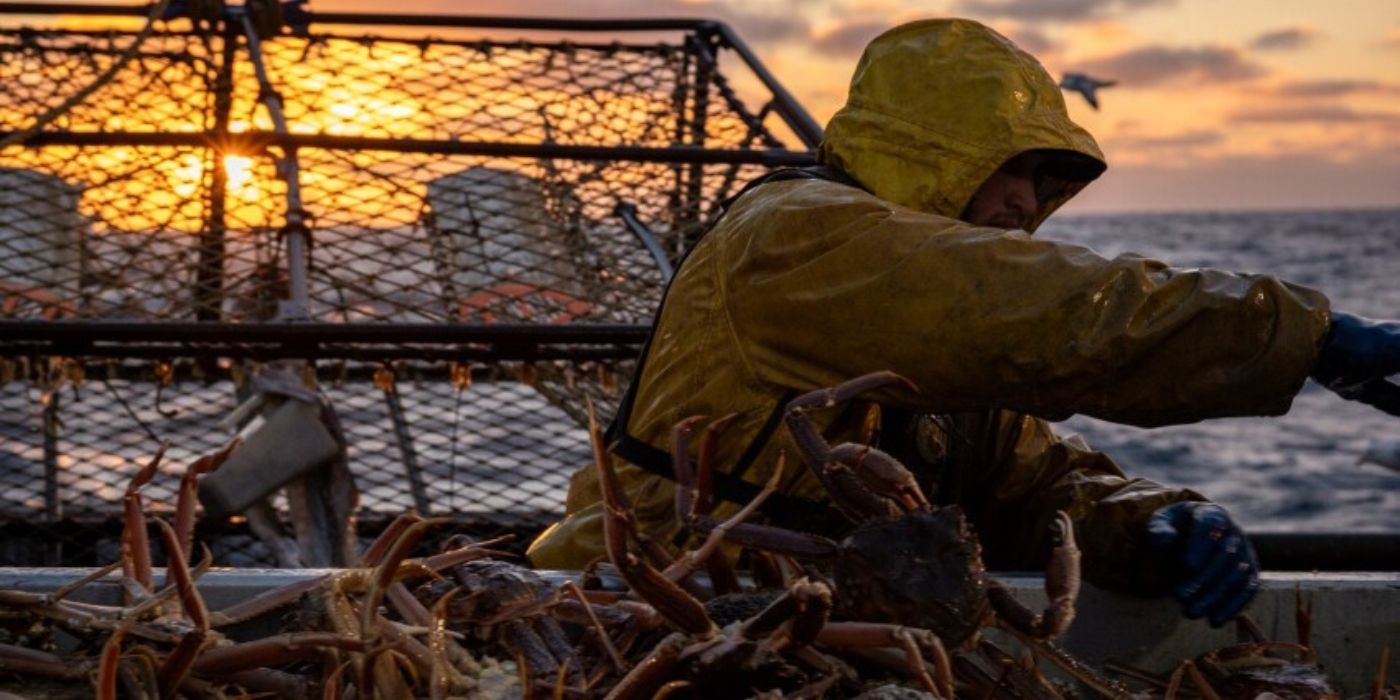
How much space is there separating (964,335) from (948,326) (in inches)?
1.2

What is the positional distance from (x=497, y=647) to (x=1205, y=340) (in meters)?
1.20

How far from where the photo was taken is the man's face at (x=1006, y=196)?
3.05 m

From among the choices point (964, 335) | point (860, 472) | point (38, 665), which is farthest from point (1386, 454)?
point (38, 665)

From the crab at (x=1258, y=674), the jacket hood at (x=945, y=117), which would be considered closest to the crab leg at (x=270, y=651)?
the crab at (x=1258, y=674)

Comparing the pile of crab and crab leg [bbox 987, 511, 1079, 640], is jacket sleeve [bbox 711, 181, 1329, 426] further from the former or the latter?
crab leg [bbox 987, 511, 1079, 640]

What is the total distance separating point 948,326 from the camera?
8.57 feet

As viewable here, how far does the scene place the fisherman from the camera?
255 centimetres

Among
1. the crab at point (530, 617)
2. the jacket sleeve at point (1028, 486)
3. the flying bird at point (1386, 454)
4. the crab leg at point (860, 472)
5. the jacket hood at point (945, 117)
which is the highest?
the jacket hood at point (945, 117)

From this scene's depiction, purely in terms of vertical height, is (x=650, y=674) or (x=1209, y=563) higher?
(x=650, y=674)

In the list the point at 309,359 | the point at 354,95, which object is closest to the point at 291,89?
the point at 354,95

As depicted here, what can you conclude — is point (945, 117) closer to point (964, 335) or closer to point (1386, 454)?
point (964, 335)

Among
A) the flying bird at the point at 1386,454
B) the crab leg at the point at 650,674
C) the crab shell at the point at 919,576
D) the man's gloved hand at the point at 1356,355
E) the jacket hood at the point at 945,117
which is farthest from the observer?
the flying bird at the point at 1386,454

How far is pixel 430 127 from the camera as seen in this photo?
568cm

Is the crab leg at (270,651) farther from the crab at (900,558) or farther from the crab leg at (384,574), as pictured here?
the crab at (900,558)
